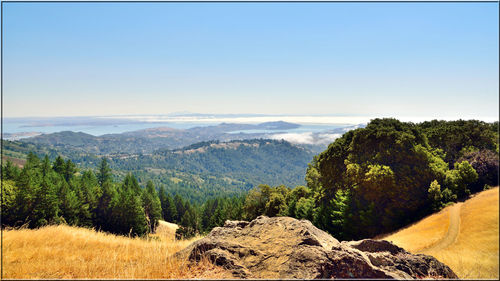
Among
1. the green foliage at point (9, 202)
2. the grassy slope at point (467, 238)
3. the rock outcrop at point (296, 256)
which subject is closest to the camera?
the rock outcrop at point (296, 256)

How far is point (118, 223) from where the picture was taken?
51.8 metres

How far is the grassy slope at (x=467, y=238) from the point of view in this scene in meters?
11.0

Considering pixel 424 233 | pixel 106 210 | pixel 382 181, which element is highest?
pixel 382 181

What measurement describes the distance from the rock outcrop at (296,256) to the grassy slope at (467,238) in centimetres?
273

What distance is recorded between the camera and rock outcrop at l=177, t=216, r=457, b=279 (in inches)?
220

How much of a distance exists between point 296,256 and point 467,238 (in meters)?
16.4

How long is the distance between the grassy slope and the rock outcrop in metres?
2.73

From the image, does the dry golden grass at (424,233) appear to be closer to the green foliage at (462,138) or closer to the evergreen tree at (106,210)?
the green foliage at (462,138)

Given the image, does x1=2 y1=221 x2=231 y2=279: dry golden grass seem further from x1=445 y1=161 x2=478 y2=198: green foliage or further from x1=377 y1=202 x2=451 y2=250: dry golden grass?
x1=445 y1=161 x2=478 y2=198: green foliage

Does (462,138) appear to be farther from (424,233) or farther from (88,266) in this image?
(88,266)

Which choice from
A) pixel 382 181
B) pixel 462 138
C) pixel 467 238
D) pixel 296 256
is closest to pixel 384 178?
pixel 382 181

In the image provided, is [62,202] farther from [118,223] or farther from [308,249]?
[308,249]

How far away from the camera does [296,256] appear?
5.88m

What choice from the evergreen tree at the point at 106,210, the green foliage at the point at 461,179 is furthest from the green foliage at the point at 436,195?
the evergreen tree at the point at 106,210
